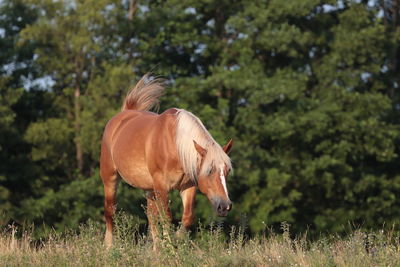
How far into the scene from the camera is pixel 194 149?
731 cm

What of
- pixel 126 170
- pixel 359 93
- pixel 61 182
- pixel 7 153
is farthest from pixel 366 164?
pixel 126 170

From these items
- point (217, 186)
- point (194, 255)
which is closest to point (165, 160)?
point (217, 186)

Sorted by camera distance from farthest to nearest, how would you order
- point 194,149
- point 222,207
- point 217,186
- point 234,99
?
point 234,99, point 194,149, point 217,186, point 222,207

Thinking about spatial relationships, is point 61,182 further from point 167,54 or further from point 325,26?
point 325,26

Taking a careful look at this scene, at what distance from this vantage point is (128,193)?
2334 centimetres

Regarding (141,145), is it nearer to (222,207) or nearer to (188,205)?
(188,205)

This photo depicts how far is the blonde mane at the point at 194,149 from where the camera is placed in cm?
708

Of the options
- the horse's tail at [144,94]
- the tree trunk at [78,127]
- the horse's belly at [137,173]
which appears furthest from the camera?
the tree trunk at [78,127]

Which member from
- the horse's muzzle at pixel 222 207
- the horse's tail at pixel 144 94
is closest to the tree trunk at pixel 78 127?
the horse's tail at pixel 144 94

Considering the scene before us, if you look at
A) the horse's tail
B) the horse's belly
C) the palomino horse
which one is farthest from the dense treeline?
the horse's belly

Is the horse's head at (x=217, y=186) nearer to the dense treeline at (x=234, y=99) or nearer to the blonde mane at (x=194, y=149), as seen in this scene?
the blonde mane at (x=194, y=149)

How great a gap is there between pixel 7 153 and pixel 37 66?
3575mm

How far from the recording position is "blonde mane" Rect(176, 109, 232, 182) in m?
7.08

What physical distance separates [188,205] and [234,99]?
61.4 feet
